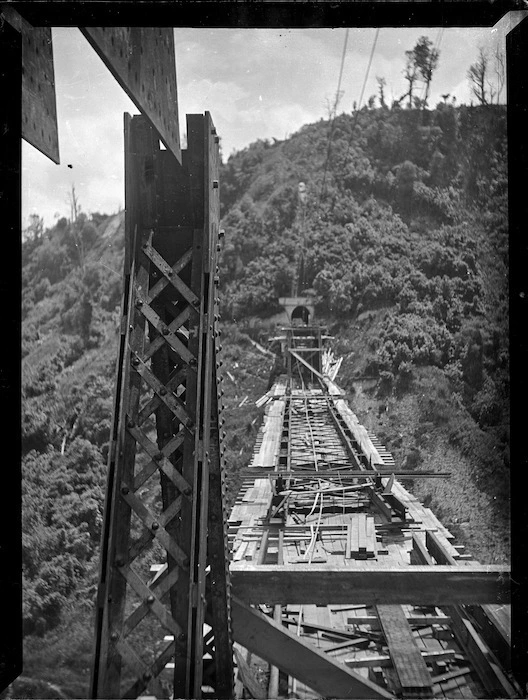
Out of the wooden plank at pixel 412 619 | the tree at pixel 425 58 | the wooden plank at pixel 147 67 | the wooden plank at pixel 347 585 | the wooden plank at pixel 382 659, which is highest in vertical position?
the tree at pixel 425 58

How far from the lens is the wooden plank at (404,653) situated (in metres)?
3.32

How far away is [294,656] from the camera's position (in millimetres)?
2852

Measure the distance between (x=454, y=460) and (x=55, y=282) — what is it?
327 inches

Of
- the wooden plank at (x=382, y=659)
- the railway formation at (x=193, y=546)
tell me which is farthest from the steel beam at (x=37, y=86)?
the wooden plank at (x=382, y=659)

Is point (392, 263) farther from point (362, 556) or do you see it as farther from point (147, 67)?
point (147, 67)

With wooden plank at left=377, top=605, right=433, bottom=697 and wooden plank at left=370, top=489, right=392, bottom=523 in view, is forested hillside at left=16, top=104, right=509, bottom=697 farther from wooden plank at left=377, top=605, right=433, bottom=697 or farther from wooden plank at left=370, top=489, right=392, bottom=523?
wooden plank at left=370, top=489, right=392, bottom=523

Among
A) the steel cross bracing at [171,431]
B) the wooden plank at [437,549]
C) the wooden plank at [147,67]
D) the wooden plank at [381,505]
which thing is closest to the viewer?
the wooden plank at [147,67]

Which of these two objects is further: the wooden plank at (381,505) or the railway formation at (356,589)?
the wooden plank at (381,505)

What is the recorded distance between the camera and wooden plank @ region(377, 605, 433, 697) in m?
3.32

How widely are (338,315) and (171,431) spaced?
496 inches

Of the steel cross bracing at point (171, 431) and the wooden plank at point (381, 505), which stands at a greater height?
the steel cross bracing at point (171, 431)

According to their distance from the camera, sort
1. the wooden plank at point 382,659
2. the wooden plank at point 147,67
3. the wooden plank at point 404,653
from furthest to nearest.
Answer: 1. the wooden plank at point 382,659
2. the wooden plank at point 404,653
3. the wooden plank at point 147,67

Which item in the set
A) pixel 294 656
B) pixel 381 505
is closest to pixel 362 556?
pixel 381 505

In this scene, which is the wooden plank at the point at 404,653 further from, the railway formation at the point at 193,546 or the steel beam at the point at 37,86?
the steel beam at the point at 37,86
